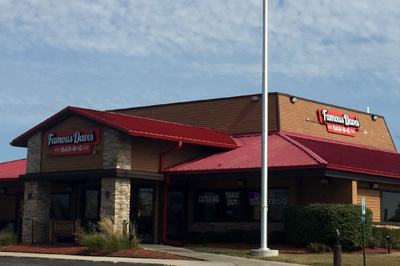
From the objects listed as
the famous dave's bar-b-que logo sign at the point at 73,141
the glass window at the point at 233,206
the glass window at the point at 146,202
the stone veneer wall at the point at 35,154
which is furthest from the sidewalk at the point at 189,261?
the stone veneer wall at the point at 35,154

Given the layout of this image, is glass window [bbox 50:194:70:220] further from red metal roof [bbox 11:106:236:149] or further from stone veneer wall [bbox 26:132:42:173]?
stone veneer wall [bbox 26:132:42:173]

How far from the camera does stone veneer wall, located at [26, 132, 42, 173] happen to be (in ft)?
105

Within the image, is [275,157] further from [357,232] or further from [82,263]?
[82,263]

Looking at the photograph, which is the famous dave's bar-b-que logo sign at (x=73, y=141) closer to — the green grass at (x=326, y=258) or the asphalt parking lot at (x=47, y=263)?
the asphalt parking lot at (x=47, y=263)

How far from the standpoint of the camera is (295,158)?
28.1 m

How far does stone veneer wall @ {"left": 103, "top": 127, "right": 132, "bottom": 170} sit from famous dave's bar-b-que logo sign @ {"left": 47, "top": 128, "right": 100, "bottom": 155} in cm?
68

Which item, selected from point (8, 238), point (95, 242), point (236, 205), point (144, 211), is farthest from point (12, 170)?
point (236, 205)

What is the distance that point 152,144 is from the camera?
30.5 meters

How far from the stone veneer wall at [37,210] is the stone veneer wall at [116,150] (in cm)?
491

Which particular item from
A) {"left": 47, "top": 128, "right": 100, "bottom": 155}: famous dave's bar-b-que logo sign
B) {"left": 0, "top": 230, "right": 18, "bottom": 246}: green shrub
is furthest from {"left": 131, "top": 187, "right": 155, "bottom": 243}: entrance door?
{"left": 0, "top": 230, "right": 18, "bottom": 246}: green shrub

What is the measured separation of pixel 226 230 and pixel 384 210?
24.3ft

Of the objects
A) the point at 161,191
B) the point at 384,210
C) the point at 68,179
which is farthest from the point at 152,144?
the point at 384,210

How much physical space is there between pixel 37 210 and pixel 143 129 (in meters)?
7.08

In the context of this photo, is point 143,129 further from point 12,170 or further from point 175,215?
point 12,170
